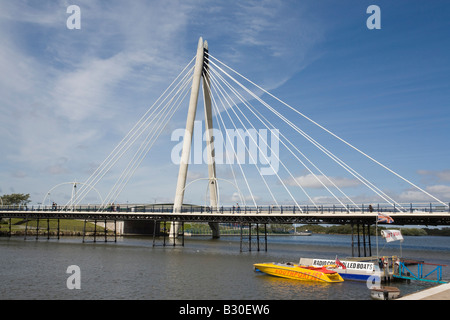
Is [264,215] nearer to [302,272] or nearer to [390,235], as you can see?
[302,272]

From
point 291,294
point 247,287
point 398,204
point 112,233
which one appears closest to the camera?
point 291,294

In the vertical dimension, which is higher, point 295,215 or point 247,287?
point 295,215

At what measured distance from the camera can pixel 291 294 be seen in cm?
2861

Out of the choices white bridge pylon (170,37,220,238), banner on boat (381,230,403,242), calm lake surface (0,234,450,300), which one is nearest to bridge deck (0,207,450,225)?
white bridge pylon (170,37,220,238)

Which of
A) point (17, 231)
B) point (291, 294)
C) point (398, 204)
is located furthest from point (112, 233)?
point (291, 294)

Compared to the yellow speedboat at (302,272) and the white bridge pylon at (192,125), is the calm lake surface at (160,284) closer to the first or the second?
the yellow speedboat at (302,272)

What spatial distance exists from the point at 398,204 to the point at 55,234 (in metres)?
83.8

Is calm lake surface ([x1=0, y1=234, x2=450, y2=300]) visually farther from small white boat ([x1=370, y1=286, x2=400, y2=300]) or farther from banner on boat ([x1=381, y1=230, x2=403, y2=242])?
banner on boat ([x1=381, y1=230, x2=403, y2=242])

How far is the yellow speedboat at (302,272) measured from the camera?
114ft

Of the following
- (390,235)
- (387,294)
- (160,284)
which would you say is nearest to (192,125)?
(160,284)

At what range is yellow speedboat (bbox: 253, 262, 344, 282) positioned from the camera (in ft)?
114

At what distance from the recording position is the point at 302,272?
1415 inches
